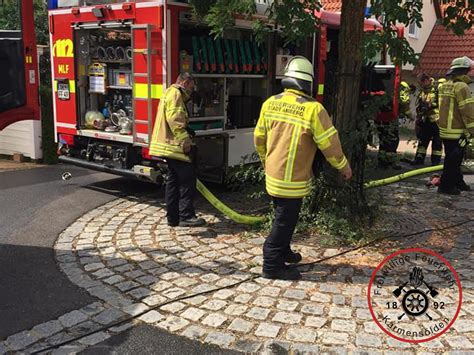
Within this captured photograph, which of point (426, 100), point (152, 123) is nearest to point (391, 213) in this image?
point (152, 123)

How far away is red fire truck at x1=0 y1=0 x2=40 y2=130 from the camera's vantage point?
4.52 m

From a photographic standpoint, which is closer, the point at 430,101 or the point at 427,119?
the point at 430,101

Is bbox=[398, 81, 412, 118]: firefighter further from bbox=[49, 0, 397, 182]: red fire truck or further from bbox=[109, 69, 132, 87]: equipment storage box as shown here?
bbox=[109, 69, 132, 87]: equipment storage box

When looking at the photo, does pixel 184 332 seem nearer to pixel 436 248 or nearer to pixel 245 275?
pixel 245 275

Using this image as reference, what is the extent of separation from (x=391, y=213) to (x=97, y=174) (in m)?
4.90

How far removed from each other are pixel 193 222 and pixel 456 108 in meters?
3.97

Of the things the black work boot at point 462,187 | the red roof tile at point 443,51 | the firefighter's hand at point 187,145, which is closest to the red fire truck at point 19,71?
the firefighter's hand at point 187,145

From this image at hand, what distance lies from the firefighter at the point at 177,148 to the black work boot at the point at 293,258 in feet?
4.94

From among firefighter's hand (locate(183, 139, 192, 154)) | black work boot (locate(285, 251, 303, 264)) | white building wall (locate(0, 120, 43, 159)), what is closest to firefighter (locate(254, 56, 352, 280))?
black work boot (locate(285, 251, 303, 264))

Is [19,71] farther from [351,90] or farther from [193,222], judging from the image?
[351,90]

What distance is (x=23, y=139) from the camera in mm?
9680

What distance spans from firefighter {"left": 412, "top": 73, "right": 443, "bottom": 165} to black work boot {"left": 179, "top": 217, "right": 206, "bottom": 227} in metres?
5.81

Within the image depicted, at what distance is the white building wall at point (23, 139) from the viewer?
948 cm

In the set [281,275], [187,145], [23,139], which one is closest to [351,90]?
[187,145]
